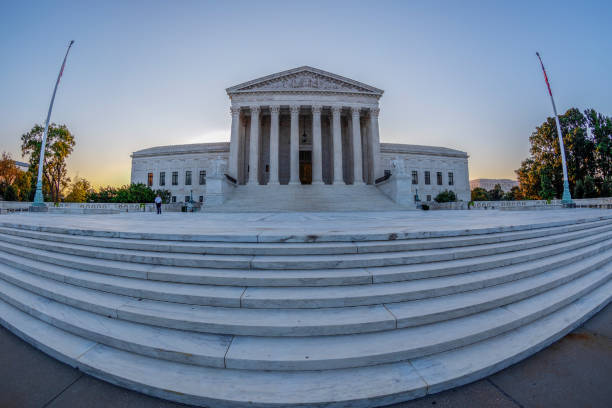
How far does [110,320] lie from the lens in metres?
2.46

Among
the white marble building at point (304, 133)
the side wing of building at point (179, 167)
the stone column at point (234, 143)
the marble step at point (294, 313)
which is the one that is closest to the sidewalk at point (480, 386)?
the marble step at point (294, 313)

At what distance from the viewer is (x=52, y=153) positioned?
114 feet

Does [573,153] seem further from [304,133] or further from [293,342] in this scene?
[293,342]

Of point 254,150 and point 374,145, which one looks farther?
point 374,145

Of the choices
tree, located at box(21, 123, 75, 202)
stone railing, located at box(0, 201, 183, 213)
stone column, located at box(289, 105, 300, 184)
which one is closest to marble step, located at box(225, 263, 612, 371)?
stone railing, located at box(0, 201, 183, 213)

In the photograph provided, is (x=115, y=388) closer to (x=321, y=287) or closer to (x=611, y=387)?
(x=321, y=287)

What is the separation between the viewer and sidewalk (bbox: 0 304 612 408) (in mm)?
1691

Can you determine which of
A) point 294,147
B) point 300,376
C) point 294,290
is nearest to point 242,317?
point 294,290

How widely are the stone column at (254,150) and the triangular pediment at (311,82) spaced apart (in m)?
3.16

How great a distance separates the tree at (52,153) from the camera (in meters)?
33.4

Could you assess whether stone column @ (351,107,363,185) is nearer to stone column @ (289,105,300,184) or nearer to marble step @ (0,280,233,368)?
stone column @ (289,105,300,184)

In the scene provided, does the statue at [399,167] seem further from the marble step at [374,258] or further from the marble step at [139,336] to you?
the marble step at [139,336]

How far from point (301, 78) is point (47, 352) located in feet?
102

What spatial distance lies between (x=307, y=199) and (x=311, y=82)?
646 inches
